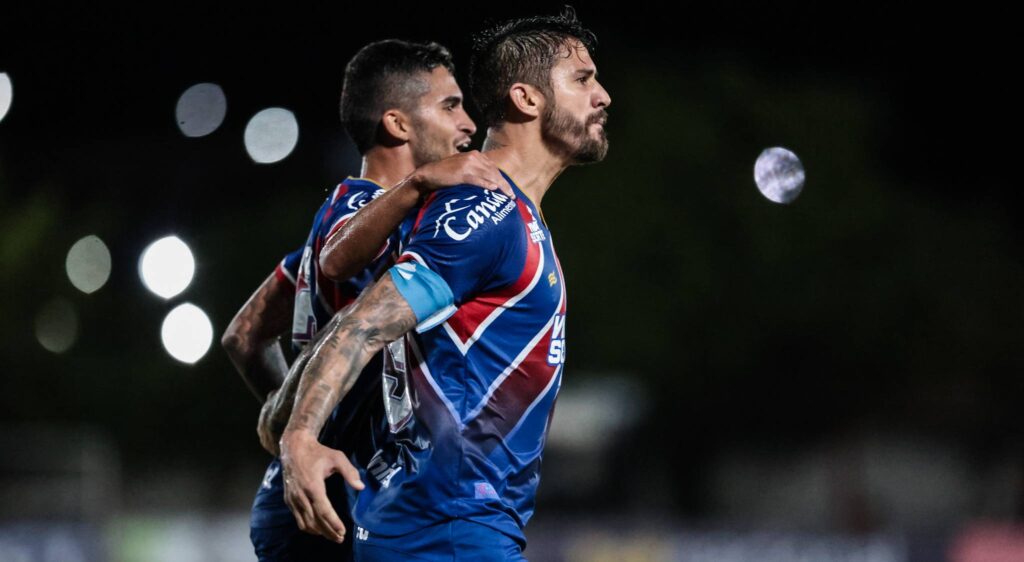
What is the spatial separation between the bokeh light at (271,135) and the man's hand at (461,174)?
27.6 metres

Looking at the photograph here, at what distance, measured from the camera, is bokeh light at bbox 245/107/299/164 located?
3162 centimetres

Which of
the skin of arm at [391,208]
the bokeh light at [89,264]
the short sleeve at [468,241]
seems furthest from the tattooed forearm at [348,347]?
the bokeh light at [89,264]

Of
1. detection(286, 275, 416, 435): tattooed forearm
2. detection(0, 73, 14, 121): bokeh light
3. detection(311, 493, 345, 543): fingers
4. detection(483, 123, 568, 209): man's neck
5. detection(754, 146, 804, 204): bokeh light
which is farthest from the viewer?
detection(0, 73, 14, 121): bokeh light

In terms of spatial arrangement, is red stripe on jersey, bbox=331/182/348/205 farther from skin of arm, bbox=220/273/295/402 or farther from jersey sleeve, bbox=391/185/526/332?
jersey sleeve, bbox=391/185/526/332

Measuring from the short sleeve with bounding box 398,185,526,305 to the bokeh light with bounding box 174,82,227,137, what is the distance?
28.5 metres

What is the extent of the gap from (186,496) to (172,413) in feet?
6.78

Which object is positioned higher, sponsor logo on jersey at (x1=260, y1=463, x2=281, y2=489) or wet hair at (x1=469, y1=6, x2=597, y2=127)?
wet hair at (x1=469, y1=6, x2=597, y2=127)

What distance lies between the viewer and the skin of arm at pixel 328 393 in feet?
11.7

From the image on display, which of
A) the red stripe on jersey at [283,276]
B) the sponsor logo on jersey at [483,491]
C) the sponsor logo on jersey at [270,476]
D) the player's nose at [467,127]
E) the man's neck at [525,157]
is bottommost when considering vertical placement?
the sponsor logo on jersey at [270,476]

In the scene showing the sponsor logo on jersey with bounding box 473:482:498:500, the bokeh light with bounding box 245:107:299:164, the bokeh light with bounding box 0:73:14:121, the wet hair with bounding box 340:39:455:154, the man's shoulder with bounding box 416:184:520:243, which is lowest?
the sponsor logo on jersey with bounding box 473:482:498:500

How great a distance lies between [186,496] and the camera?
27672 mm

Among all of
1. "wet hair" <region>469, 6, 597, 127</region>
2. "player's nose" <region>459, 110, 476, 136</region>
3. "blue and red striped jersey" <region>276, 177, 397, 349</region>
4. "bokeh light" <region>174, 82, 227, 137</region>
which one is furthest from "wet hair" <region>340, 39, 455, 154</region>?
"bokeh light" <region>174, 82, 227, 137</region>

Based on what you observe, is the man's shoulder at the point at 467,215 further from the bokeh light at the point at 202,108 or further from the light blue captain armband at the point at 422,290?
the bokeh light at the point at 202,108

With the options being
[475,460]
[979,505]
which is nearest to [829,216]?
[979,505]
